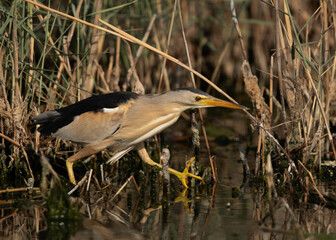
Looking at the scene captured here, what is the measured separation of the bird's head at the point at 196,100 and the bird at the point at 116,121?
0.01 m

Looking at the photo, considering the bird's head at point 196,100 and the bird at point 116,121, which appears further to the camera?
the bird at point 116,121

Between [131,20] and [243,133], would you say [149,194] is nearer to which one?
[243,133]

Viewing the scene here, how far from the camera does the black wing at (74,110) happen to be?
3.63 m

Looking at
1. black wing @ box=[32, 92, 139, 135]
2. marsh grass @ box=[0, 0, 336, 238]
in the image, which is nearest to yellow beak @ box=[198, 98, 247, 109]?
marsh grass @ box=[0, 0, 336, 238]

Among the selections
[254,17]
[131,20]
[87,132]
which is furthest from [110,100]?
[254,17]

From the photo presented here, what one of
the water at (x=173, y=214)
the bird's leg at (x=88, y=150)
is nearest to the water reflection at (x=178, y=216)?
the water at (x=173, y=214)

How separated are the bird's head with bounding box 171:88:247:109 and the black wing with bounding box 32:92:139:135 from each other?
0.36 m

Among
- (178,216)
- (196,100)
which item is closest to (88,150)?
(196,100)

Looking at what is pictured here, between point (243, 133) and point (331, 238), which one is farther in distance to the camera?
point (243, 133)

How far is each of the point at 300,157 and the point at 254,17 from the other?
3361 millimetres

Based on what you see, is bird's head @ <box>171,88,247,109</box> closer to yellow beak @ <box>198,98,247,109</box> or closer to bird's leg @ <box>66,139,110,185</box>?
yellow beak @ <box>198,98,247,109</box>

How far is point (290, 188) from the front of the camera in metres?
3.32

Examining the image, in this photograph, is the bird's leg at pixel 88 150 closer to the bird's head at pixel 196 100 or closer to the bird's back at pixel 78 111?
the bird's back at pixel 78 111

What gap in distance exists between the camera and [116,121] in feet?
11.9
